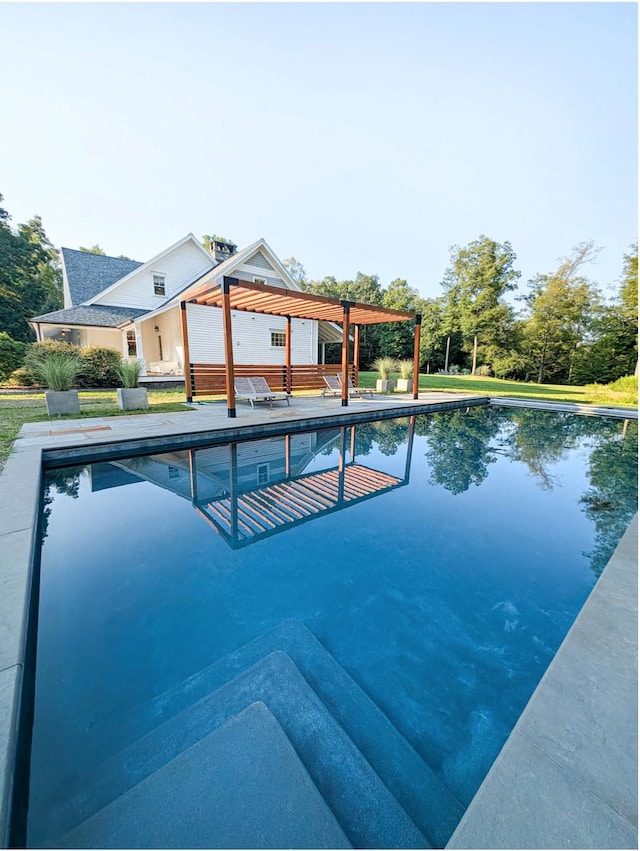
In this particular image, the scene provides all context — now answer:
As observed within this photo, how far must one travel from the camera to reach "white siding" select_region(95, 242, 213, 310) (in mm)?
16000

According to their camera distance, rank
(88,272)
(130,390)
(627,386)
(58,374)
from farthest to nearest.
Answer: (88,272) < (627,386) < (130,390) < (58,374)

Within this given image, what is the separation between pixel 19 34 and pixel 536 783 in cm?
955

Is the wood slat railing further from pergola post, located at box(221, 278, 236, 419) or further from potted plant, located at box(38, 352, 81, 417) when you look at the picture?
potted plant, located at box(38, 352, 81, 417)

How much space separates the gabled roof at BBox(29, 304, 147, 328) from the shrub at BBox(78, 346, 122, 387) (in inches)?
92.6

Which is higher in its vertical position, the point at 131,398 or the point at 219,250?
the point at 219,250

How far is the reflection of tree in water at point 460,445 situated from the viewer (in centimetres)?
585

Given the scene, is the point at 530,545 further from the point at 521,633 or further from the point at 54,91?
the point at 54,91

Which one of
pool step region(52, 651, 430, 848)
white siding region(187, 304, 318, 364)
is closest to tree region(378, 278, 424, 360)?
white siding region(187, 304, 318, 364)

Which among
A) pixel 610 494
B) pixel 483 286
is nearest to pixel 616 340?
pixel 483 286

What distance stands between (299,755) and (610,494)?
5.77 metres

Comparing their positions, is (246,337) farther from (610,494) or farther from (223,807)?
(223,807)

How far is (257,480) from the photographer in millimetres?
5434

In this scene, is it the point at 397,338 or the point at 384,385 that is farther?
the point at 397,338

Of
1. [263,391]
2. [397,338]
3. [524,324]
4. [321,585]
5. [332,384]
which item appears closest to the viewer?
[321,585]
